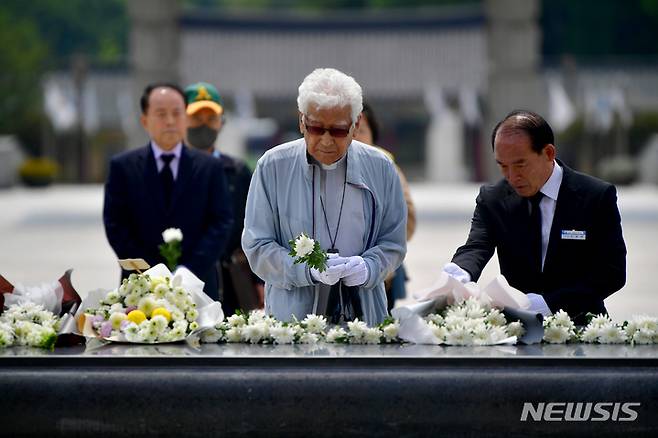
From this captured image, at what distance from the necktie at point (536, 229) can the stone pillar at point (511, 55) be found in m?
33.4

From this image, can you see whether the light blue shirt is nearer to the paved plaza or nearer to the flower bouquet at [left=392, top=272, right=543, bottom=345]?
the flower bouquet at [left=392, top=272, right=543, bottom=345]

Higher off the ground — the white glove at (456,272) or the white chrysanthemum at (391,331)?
the white glove at (456,272)

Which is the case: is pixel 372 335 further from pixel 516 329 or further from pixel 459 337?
pixel 516 329

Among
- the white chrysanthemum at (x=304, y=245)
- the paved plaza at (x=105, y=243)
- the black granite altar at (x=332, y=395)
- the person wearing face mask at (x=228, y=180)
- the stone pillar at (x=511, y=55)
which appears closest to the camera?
the black granite altar at (x=332, y=395)

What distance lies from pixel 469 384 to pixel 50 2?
2414 inches

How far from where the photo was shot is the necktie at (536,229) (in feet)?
15.0

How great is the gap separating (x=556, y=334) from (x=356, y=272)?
0.65m

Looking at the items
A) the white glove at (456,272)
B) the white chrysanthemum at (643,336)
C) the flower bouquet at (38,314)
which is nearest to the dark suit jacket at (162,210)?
the flower bouquet at (38,314)

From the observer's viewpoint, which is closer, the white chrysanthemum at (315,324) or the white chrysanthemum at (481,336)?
the white chrysanthemum at (481,336)

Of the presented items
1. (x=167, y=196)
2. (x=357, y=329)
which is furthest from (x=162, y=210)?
(x=357, y=329)

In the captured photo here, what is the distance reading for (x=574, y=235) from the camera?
4516 mm

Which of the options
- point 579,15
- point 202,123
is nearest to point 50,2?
point 579,15

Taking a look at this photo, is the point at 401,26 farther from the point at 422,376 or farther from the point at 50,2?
the point at 422,376

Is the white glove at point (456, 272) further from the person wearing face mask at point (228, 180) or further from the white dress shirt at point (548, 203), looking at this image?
the person wearing face mask at point (228, 180)
